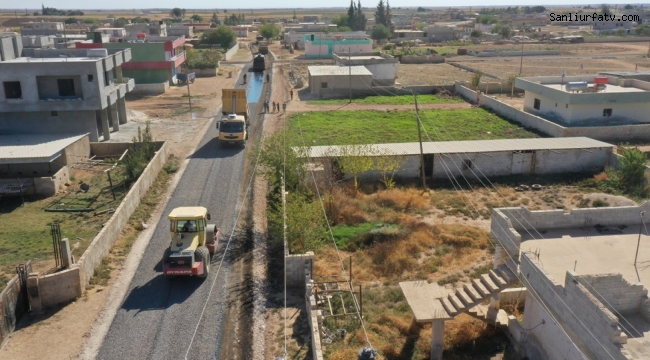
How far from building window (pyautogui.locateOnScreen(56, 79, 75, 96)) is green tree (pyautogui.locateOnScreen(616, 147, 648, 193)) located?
3505 cm

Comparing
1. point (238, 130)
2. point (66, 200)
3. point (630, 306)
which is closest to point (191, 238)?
point (66, 200)

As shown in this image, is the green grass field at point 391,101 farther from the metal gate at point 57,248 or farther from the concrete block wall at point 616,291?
the concrete block wall at point 616,291

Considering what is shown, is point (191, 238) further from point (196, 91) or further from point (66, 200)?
point (196, 91)

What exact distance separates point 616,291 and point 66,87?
35.5m

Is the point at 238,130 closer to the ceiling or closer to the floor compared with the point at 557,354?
A: closer to the ceiling

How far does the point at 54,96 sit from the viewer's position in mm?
37031

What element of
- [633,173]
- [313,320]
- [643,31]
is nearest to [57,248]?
[313,320]

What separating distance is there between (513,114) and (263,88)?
103ft

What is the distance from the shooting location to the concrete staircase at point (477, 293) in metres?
16.4

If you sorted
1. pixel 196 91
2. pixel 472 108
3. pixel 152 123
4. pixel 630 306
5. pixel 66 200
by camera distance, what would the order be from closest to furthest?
1. pixel 630 306
2. pixel 66 200
3. pixel 152 123
4. pixel 472 108
5. pixel 196 91

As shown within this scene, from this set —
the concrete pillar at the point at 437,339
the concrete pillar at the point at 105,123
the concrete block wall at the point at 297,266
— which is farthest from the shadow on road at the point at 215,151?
the concrete pillar at the point at 437,339

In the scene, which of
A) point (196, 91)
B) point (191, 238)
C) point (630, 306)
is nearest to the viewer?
point (630, 306)

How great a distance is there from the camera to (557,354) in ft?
48.5

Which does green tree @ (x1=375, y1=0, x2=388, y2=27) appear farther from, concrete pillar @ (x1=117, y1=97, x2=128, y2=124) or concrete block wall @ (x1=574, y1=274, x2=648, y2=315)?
concrete block wall @ (x1=574, y1=274, x2=648, y2=315)
